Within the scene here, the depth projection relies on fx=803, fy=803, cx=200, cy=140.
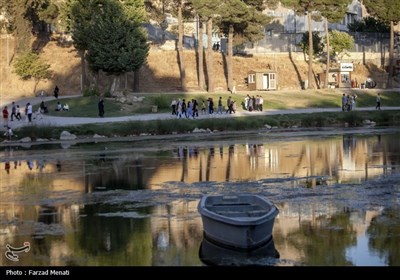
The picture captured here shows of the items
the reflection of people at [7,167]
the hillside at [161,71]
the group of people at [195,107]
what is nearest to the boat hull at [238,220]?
the reflection of people at [7,167]

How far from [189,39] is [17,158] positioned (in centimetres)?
6870

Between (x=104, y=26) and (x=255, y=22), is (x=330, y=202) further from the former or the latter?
(x=255, y=22)

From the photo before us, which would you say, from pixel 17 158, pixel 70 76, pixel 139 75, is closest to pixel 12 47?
pixel 70 76

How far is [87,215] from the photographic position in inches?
1057

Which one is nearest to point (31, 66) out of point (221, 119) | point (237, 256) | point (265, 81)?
point (265, 81)

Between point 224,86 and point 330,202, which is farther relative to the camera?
point 224,86

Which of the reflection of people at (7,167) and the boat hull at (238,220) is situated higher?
the boat hull at (238,220)

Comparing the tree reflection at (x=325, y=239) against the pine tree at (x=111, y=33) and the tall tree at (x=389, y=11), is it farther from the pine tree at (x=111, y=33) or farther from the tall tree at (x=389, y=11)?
the tall tree at (x=389, y=11)

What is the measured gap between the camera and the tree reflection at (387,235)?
20.4 metres

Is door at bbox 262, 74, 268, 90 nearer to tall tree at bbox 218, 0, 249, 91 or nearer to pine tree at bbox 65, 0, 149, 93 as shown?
tall tree at bbox 218, 0, 249, 91

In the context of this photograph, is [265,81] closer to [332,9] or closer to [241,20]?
[332,9]

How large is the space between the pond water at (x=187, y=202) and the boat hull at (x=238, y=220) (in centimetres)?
30

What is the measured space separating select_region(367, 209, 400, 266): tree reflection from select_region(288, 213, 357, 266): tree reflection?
1.96ft

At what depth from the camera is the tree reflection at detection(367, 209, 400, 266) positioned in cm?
2037
